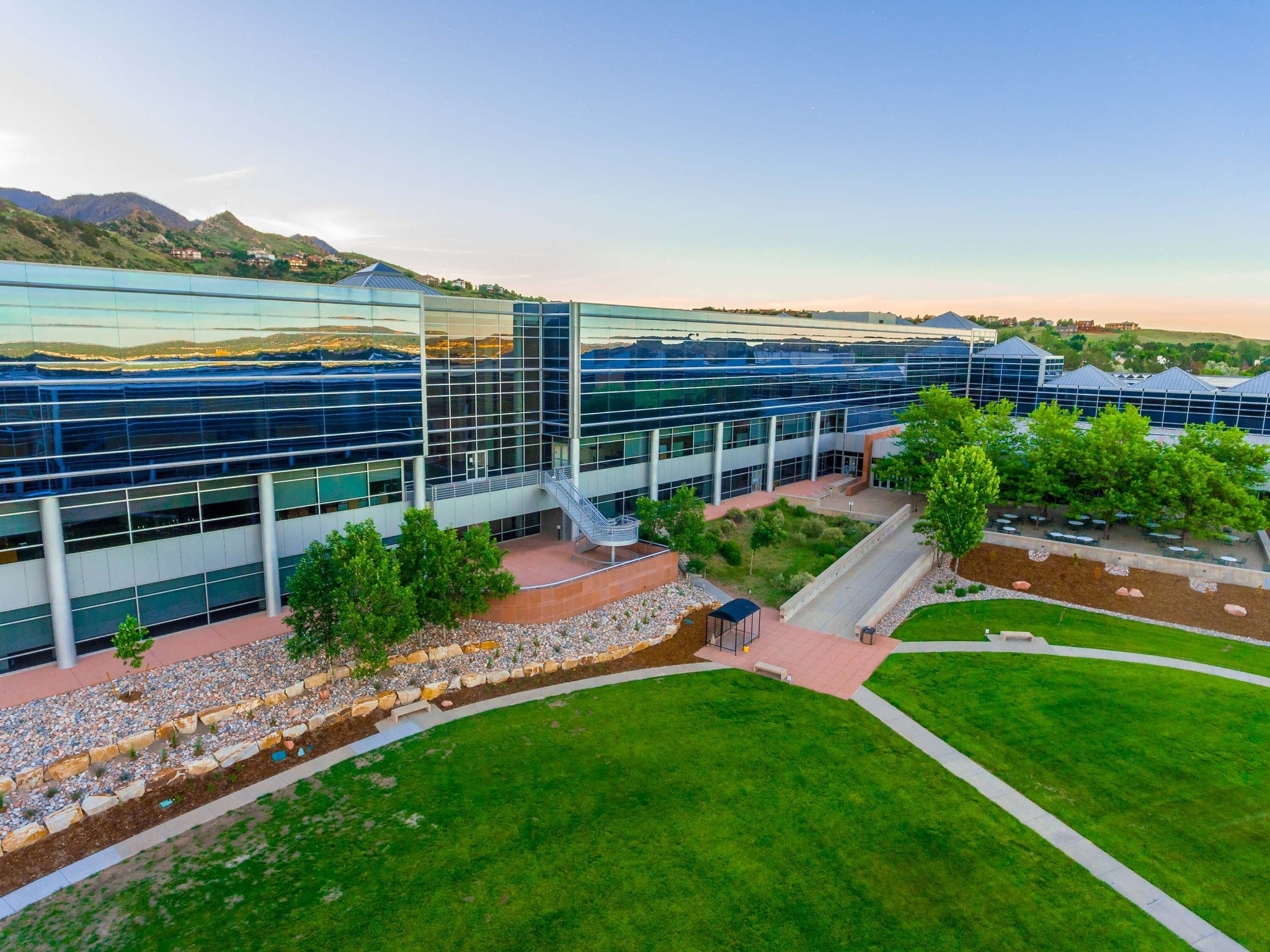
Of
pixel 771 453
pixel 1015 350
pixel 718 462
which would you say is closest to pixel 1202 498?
pixel 771 453

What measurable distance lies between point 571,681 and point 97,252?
79.2m

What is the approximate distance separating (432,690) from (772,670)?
1181cm

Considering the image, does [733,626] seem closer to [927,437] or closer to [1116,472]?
[1116,472]

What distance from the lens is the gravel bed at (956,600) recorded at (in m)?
30.3

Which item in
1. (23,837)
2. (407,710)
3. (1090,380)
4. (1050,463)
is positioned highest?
(1090,380)

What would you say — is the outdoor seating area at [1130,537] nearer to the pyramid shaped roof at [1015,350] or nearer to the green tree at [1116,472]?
the green tree at [1116,472]

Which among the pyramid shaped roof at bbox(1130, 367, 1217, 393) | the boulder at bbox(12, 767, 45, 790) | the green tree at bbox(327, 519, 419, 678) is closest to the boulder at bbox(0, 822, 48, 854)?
the boulder at bbox(12, 767, 45, 790)

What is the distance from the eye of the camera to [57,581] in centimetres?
2259

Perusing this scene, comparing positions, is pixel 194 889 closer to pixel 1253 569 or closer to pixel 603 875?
pixel 603 875

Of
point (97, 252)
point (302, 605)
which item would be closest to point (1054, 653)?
point (302, 605)

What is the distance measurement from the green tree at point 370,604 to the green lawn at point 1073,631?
65.2 ft

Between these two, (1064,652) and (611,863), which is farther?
(1064,652)

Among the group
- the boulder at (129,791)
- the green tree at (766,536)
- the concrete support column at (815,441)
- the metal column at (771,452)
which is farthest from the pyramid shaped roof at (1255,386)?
the boulder at (129,791)

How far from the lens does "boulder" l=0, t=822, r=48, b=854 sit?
15914 millimetres
